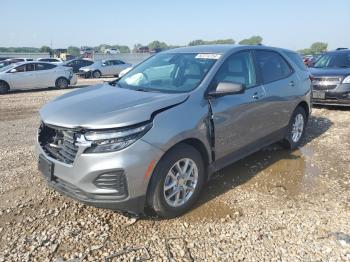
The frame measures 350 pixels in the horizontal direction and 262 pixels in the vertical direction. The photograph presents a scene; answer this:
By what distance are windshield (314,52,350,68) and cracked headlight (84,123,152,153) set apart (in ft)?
27.8

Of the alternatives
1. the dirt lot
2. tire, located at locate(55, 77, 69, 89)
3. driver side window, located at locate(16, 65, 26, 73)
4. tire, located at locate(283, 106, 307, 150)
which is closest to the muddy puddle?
the dirt lot

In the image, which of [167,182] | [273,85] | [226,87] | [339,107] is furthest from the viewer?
[339,107]

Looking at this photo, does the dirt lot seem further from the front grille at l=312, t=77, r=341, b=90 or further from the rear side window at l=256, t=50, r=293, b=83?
the front grille at l=312, t=77, r=341, b=90

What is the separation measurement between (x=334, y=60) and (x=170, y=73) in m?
7.55

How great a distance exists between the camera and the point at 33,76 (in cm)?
1622

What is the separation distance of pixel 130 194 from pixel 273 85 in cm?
288

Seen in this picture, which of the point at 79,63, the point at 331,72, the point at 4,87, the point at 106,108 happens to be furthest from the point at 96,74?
the point at 106,108

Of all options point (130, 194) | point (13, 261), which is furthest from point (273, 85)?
point (13, 261)

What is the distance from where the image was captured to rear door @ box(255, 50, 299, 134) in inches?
190

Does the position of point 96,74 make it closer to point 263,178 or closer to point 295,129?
point 295,129

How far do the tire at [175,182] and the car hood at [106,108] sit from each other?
49 centimetres

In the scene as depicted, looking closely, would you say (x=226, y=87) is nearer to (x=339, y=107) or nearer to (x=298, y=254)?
(x=298, y=254)

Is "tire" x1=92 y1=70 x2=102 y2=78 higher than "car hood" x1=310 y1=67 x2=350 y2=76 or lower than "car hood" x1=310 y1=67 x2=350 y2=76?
lower

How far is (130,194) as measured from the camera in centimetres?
312
